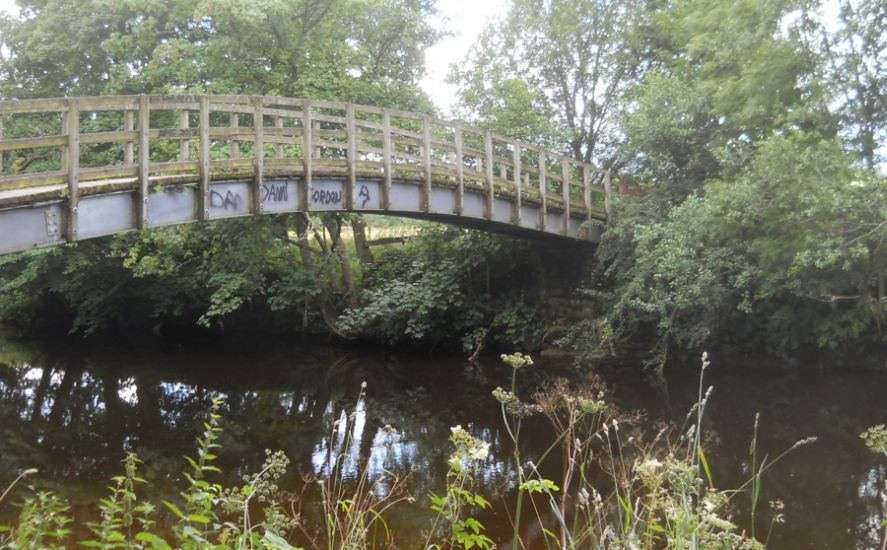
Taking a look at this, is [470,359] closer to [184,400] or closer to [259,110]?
[184,400]

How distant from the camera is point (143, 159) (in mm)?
8281

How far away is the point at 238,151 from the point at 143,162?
6.14ft

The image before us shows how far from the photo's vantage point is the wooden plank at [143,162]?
8281 millimetres

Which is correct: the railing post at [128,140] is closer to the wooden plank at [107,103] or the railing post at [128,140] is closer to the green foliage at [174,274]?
the wooden plank at [107,103]

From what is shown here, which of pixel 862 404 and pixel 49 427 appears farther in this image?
pixel 862 404

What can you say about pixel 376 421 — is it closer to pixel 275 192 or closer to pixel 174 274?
A: pixel 275 192

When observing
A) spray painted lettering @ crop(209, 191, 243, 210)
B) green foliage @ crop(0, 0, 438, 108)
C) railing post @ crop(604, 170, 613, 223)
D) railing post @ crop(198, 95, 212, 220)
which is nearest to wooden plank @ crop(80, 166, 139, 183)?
railing post @ crop(198, 95, 212, 220)

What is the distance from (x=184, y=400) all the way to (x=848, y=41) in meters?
11.4

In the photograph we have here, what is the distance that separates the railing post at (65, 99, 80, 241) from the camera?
7484 mm

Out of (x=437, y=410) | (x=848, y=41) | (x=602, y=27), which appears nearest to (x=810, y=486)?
(x=437, y=410)

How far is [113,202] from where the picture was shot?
8.23 meters

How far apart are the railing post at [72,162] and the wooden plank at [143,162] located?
80cm

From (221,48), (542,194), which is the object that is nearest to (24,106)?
(221,48)

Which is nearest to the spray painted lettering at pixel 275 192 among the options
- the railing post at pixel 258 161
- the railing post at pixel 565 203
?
the railing post at pixel 258 161
